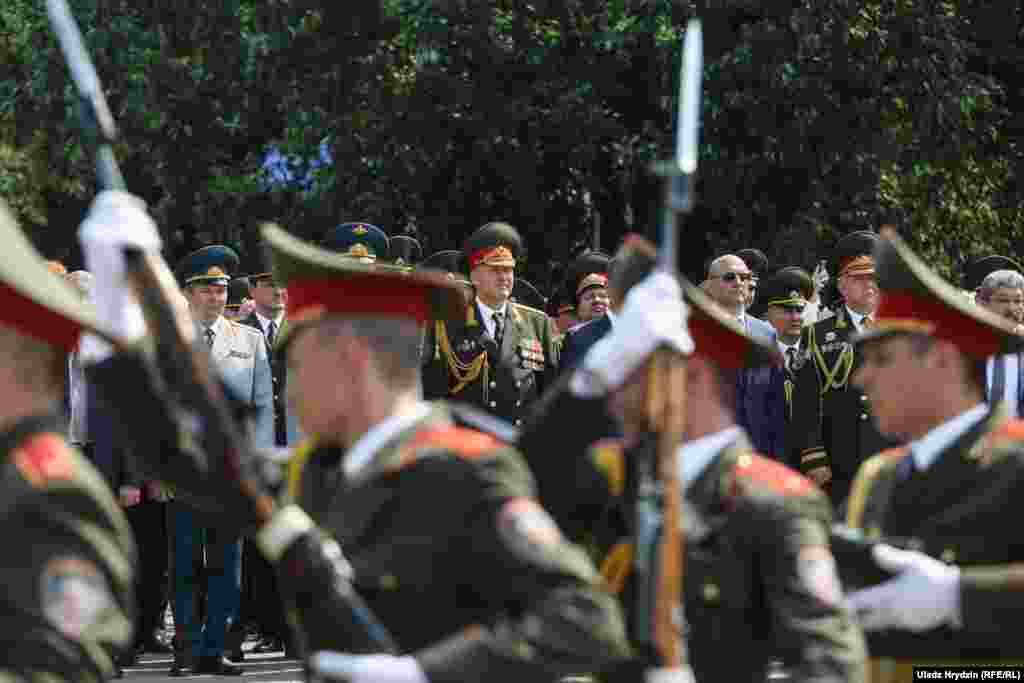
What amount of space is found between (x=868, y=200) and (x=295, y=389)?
1623 centimetres

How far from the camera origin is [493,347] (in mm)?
12391

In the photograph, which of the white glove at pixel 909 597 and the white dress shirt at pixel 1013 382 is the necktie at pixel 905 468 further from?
the white dress shirt at pixel 1013 382

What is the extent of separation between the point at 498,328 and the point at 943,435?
6.88 meters

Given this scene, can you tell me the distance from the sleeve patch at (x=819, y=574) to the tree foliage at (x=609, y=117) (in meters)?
14.9

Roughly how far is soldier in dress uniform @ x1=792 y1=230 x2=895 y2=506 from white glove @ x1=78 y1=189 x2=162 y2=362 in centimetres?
837

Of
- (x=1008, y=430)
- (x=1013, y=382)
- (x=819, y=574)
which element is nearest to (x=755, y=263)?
(x=1013, y=382)

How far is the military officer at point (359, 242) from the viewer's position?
1309 centimetres

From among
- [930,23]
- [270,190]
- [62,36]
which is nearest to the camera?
[62,36]

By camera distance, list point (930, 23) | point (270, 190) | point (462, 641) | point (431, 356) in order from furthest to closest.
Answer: point (270, 190), point (930, 23), point (431, 356), point (462, 641)

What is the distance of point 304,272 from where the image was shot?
16.5 ft

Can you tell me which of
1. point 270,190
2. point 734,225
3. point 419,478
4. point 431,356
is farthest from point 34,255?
point 270,190

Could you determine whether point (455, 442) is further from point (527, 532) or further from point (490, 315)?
point (490, 315)

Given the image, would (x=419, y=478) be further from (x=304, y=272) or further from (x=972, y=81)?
(x=972, y=81)

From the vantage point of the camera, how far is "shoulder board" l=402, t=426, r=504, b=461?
4.73m
